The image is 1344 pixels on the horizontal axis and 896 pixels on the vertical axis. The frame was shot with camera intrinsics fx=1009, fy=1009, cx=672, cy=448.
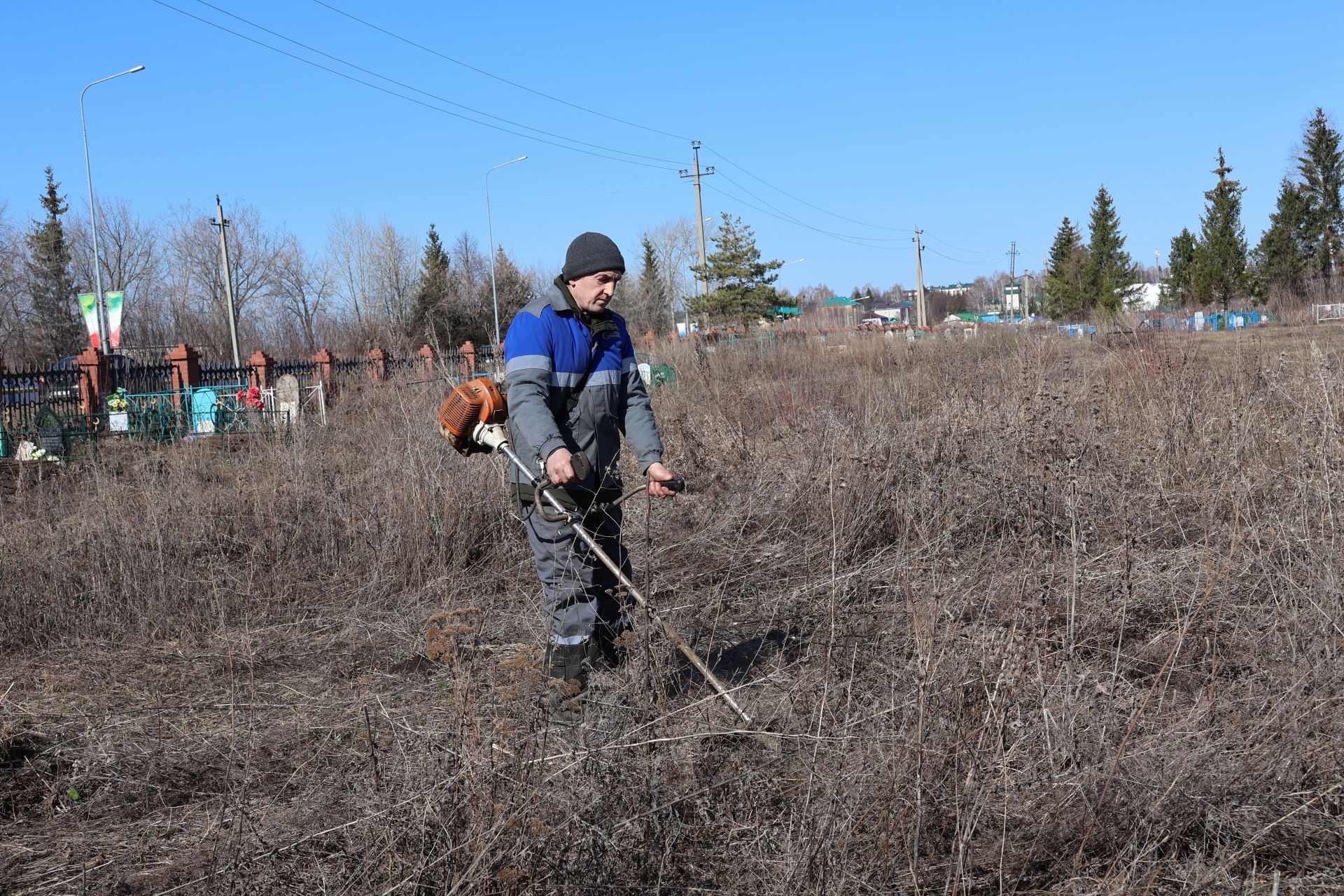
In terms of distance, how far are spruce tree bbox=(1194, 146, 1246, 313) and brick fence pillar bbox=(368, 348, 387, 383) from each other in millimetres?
42489

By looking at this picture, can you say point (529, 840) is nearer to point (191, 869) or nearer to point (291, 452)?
point (191, 869)

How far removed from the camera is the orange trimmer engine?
3609 mm

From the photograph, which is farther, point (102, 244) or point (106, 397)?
point (102, 244)

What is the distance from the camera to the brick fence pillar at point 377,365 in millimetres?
13258

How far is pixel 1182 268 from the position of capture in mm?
51594

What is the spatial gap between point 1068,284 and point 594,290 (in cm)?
5362

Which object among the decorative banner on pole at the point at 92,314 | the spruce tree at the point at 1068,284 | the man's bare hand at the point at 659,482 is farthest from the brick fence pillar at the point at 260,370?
the spruce tree at the point at 1068,284

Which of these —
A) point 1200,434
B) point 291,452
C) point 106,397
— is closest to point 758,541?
point 1200,434

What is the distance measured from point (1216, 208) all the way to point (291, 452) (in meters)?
51.3

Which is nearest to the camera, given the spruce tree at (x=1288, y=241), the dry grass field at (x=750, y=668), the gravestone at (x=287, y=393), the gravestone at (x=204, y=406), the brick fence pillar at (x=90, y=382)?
the dry grass field at (x=750, y=668)

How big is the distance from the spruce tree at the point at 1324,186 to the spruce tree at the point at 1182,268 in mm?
5078

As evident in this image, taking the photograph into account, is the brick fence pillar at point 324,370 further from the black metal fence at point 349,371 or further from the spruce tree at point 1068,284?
the spruce tree at point 1068,284

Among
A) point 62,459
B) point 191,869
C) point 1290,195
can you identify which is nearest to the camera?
point 191,869

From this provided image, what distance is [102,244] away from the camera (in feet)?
155
